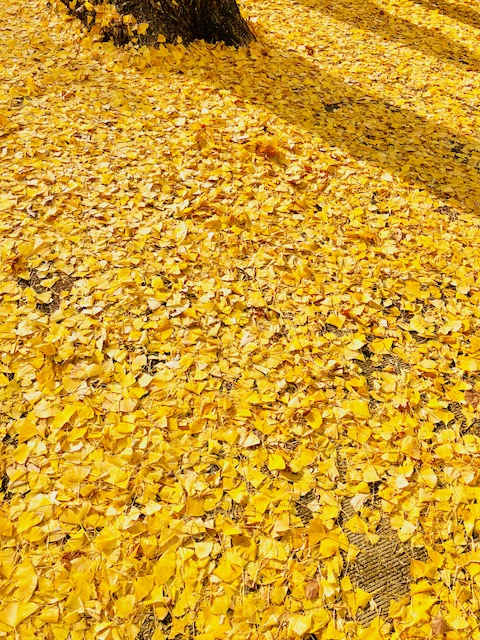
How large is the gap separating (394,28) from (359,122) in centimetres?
265

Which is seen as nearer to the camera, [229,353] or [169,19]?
[229,353]

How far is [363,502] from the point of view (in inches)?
80.0

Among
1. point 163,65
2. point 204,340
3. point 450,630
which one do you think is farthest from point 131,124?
point 450,630

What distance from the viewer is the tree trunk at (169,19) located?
4.38 meters

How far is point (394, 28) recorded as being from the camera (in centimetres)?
591

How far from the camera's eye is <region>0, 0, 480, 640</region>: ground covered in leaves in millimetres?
1775

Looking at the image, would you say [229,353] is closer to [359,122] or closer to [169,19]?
[359,122]

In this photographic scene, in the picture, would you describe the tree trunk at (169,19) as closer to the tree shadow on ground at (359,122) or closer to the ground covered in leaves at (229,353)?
the ground covered in leaves at (229,353)

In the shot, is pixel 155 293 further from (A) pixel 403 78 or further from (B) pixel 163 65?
(A) pixel 403 78

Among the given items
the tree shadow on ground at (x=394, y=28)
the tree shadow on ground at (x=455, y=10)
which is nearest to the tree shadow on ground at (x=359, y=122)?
the tree shadow on ground at (x=394, y=28)

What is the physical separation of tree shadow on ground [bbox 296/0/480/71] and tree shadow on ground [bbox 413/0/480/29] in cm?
76

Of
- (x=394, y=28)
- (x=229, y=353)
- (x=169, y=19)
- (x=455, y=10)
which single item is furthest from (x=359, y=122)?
(x=455, y=10)

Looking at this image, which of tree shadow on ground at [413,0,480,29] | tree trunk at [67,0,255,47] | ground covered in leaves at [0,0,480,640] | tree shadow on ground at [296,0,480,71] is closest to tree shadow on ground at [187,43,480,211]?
ground covered in leaves at [0,0,480,640]

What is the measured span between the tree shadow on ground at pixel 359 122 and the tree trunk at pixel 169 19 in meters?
0.32
